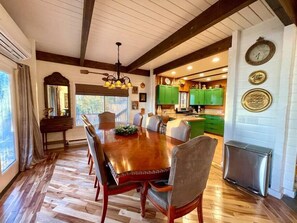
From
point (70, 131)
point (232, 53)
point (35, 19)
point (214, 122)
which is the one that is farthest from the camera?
point (214, 122)

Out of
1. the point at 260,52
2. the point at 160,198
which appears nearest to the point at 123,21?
the point at 260,52

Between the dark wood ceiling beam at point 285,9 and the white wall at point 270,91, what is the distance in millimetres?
195

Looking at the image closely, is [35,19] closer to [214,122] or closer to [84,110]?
[84,110]

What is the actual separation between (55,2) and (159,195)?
8.26 ft

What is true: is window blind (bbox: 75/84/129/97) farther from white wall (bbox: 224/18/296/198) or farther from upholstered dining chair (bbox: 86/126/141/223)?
white wall (bbox: 224/18/296/198)

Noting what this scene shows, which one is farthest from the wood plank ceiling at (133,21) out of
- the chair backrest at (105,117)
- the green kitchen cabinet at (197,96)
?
the green kitchen cabinet at (197,96)

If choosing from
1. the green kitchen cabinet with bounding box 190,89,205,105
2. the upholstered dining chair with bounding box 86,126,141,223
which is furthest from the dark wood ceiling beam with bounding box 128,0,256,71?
the green kitchen cabinet with bounding box 190,89,205,105

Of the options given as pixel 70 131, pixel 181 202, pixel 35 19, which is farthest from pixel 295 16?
pixel 70 131

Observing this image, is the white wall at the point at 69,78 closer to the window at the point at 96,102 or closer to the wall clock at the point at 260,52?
the window at the point at 96,102

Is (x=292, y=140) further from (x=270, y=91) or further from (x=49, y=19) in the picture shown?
(x=49, y=19)

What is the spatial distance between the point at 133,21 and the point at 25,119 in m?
2.66

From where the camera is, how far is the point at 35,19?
2.16 meters

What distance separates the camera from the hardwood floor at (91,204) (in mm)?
1633

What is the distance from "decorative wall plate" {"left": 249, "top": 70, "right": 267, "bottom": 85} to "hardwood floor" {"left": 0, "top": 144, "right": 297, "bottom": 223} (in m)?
1.67
